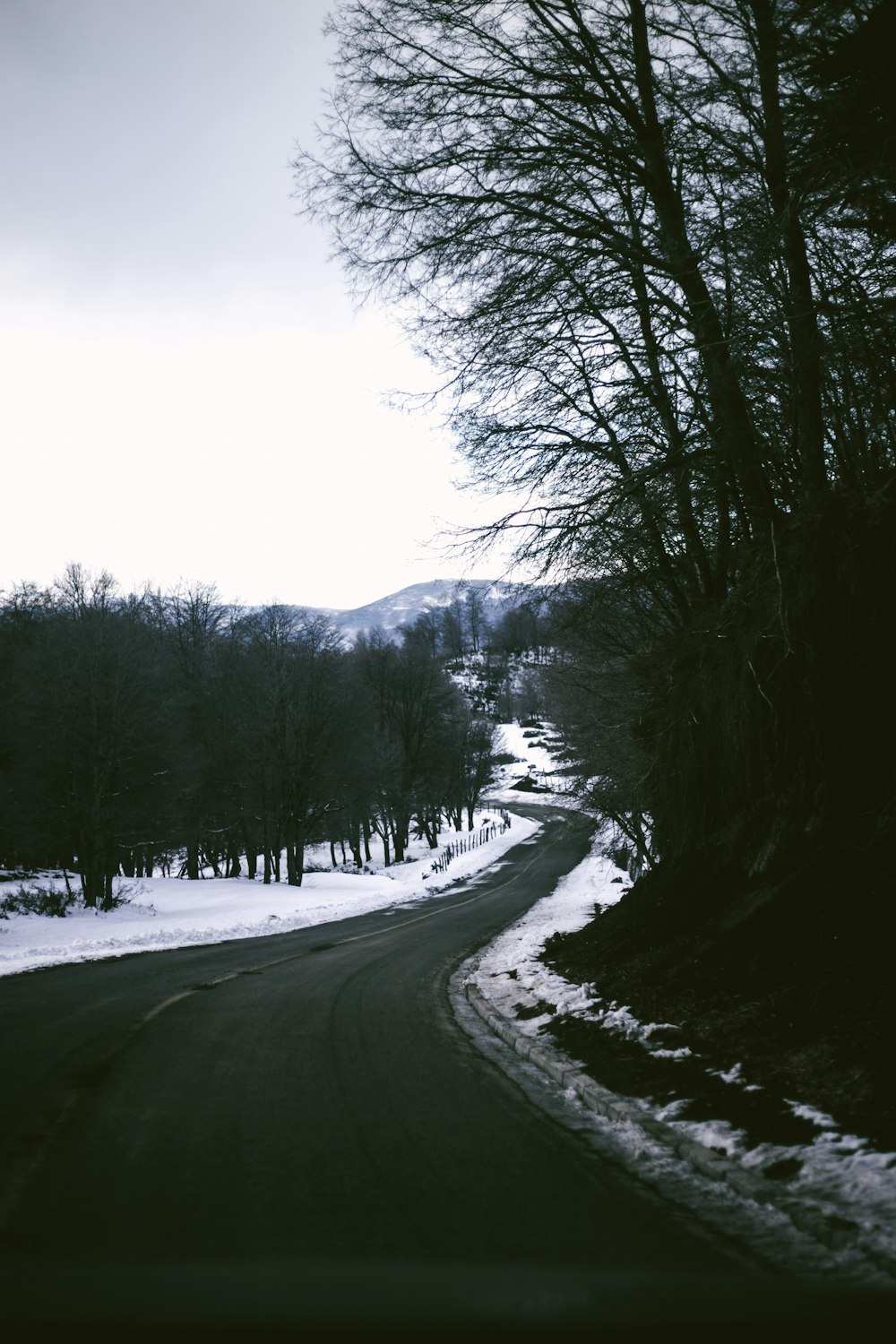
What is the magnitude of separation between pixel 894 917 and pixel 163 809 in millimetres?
27526

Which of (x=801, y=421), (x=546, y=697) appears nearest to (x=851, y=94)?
(x=801, y=421)

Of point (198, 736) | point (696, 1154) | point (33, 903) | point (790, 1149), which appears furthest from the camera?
point (198, 736)

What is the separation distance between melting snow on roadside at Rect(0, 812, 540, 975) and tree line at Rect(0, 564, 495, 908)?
1.82m

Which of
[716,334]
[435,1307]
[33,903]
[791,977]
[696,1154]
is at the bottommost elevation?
[33,903]

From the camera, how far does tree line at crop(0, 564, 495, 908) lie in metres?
27.5

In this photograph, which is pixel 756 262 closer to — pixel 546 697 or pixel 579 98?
pixel 579 98

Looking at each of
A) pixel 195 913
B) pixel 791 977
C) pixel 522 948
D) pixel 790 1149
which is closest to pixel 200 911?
pixel 195 913

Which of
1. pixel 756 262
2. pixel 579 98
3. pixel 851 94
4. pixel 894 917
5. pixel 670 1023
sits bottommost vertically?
pixel 670 1023

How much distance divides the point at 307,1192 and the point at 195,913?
23.2 m

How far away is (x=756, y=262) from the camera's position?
7355 millimetres

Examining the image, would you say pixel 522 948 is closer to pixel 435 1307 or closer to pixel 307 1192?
pixel 307 1192

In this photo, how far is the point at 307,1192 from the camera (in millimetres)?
4129

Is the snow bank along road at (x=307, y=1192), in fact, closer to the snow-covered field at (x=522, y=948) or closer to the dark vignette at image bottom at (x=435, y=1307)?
the dark vignette at image bottom at (x=435, y=1307)

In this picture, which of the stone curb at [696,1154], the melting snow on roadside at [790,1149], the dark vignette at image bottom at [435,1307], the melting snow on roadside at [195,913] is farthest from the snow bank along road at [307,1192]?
the melting snow on roadside at [195,913]
